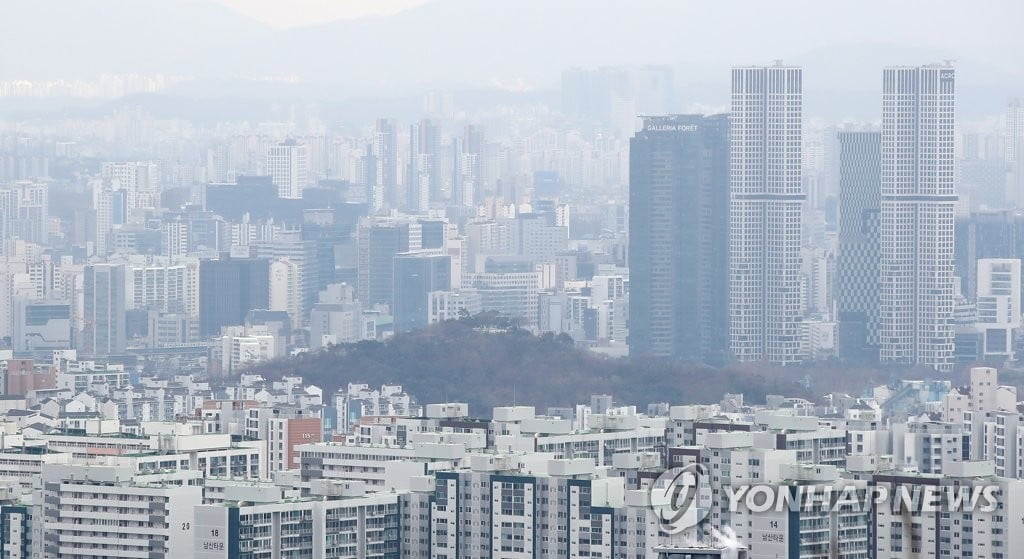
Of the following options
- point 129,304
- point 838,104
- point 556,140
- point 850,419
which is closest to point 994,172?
point 838,104

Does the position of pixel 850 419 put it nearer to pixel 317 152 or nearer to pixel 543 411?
pixel 543 411

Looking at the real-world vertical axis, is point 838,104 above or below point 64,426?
above

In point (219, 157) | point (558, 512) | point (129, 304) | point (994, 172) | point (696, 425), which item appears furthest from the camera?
point (219, 157)

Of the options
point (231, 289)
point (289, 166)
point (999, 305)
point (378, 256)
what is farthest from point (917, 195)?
point (289, 166)

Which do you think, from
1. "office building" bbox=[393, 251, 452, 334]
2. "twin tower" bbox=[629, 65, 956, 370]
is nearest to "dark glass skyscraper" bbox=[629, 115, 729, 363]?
"twin tower" bbox=[629, 65, 956, 370]

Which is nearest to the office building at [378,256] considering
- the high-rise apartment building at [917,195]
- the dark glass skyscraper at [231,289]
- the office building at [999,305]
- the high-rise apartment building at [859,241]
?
the dark glass skyscraper at [231,289]

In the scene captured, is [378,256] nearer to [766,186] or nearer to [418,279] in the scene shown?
[418,279]

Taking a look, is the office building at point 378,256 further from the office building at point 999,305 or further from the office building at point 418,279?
the office building at point 999,305
